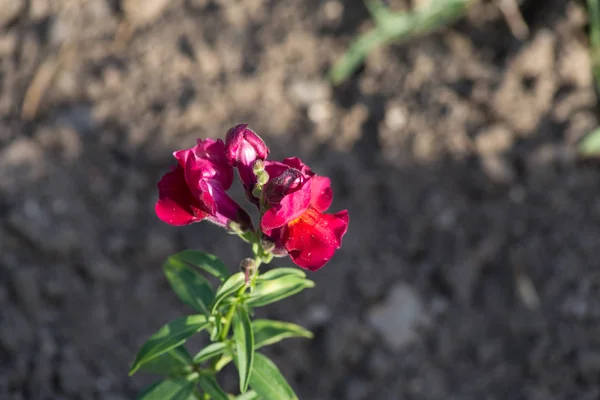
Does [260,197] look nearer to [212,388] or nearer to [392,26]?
[212,388]

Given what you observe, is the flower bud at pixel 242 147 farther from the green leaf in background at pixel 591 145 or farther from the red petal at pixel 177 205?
the green leaf in background at pixel 591 145

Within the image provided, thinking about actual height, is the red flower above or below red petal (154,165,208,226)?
below

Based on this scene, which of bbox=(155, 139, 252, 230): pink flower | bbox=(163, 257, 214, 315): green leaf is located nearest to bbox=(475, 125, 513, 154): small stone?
bbox=(163, 257, 214, 315): green leaf

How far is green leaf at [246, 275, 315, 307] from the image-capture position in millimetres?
1789

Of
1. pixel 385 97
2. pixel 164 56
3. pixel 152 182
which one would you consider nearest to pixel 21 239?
pixel 152 182

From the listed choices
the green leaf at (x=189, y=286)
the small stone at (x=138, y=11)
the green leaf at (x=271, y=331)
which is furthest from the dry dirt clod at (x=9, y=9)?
the green leaf at (x=271, y=331)

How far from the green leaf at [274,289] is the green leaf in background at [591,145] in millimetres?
1807

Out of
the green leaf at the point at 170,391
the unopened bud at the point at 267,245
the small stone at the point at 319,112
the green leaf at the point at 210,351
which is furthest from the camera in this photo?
the small stone at the point at 319,112

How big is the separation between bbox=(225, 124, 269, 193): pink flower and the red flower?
0.12 ft

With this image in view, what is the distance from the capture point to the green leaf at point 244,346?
1.65 metres

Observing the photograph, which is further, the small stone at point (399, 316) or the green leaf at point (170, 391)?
the small stone at point (399, 316)

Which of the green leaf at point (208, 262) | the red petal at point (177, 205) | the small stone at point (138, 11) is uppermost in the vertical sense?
the small stone at point (138, 11)

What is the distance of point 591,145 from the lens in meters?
3.16

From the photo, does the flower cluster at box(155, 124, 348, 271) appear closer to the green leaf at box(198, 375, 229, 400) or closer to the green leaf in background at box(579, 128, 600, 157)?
the green leaf at box(198, 375, 229, 400)
